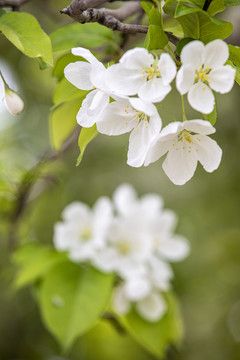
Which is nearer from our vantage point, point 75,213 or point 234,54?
point 234,54

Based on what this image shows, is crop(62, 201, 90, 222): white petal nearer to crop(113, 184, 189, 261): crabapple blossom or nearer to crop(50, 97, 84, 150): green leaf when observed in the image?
crop(113, 184, 189, 261): crabapple blossom

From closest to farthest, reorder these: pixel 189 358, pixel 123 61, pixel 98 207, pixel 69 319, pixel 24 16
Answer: pixel 123 61
pixel 24 16
pixel 69 319
pixel 98 207
pixel 189 358

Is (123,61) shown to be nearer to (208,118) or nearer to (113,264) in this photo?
(208,118)

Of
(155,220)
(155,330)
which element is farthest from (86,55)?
(155,330)

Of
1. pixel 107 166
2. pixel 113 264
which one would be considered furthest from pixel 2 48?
pixel 113 264

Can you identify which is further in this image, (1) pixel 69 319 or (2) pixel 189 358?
(2) pixel 189 358

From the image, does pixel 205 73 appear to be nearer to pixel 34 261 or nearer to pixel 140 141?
pixel 140 141
